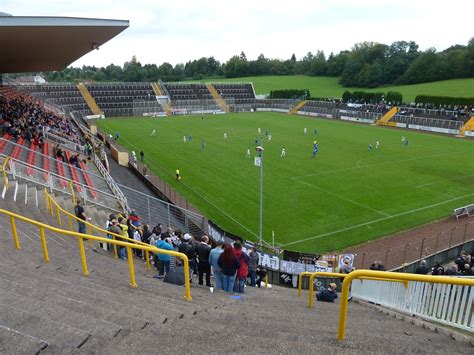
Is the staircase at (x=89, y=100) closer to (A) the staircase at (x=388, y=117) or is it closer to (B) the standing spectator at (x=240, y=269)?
(A) the staircase at (x=388, y=117)

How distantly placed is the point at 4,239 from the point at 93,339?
612 centimetres

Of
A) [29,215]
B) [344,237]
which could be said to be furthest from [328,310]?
[344,237]

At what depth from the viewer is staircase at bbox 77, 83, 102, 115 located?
249 ft

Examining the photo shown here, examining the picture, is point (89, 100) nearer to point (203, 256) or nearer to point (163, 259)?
point (163, 259)

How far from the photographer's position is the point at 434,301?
5355 millimetres

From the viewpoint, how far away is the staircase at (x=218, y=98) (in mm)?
88012

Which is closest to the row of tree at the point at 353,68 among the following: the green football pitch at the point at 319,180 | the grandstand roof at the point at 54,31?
the green football pitch at the point at 319,180

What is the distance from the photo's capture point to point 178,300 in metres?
6.83

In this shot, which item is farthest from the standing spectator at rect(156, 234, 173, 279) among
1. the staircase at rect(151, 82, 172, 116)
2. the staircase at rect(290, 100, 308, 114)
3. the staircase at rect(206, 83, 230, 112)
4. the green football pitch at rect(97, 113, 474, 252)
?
the staircase at rect(206, 83, 230, 112)

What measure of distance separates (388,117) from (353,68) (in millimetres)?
70037

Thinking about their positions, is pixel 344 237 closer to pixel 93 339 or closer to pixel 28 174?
pixel 28 174

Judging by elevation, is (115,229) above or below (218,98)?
below

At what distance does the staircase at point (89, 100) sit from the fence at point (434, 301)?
75393 millimetres

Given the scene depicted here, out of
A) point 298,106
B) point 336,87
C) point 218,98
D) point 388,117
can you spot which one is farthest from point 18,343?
point 336,87
